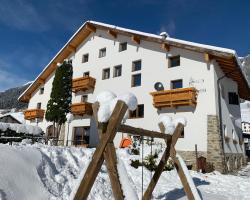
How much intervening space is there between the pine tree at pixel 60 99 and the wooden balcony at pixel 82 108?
24.0 inches

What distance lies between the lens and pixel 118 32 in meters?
24.3

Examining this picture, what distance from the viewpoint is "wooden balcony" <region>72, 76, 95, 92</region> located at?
24739 mm

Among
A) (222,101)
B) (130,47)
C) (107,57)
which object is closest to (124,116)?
(222,101)

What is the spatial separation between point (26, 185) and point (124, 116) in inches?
130

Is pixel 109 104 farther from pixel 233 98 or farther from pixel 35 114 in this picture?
pixel 35 114

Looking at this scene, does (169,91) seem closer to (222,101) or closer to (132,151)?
(222,101)

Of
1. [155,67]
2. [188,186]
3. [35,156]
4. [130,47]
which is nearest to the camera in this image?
[188,186]

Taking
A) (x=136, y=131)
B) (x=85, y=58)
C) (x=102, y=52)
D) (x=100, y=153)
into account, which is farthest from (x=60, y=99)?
(x=100, y=153)

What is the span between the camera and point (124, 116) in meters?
5.00

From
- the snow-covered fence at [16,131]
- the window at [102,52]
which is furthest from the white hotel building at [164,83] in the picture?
the snow-covered fence at [16,131]

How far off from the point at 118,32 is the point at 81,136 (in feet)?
31.0

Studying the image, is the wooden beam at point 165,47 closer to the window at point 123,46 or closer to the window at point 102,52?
the window at point 123,46

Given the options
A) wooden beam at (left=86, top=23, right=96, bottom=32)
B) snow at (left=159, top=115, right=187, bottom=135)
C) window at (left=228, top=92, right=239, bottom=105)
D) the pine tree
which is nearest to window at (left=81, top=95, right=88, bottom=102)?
the pine tree

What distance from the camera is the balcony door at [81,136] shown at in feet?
80.6
